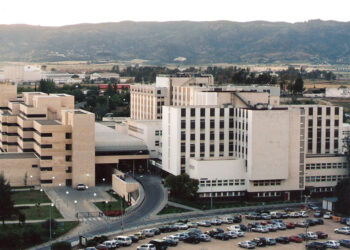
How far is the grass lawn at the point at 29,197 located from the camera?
60.8 meters

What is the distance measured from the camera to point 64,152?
68.2m

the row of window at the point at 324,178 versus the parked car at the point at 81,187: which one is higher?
the row of window at the point at 324,178

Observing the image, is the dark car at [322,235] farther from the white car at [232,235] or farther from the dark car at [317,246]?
the white car at [232,235]

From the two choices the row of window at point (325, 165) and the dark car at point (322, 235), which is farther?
the row of window at point (325, 165)

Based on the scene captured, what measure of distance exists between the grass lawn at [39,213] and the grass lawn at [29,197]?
2864 millimetres

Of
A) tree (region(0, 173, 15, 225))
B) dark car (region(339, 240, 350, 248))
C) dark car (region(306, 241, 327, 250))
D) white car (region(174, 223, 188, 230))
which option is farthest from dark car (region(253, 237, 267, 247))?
tree (region(0, 173, 15, 225))

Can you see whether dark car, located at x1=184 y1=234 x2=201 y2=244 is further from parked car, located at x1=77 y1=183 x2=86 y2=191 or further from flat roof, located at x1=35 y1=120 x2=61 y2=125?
flat roof, located at x1=35 y1=120 x2=61 y2=125

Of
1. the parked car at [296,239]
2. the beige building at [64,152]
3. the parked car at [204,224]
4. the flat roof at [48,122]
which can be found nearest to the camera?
the parked car at [296,239]

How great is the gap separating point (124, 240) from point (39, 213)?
12106mm

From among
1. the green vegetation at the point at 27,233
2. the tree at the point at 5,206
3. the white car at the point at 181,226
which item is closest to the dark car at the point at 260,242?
the white car at the point at 181,226

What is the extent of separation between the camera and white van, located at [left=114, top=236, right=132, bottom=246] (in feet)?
151

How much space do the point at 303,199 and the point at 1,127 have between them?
3893 centimetres

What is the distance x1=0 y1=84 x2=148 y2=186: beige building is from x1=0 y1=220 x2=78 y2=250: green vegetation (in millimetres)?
16300

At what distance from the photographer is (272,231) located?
167 feet
